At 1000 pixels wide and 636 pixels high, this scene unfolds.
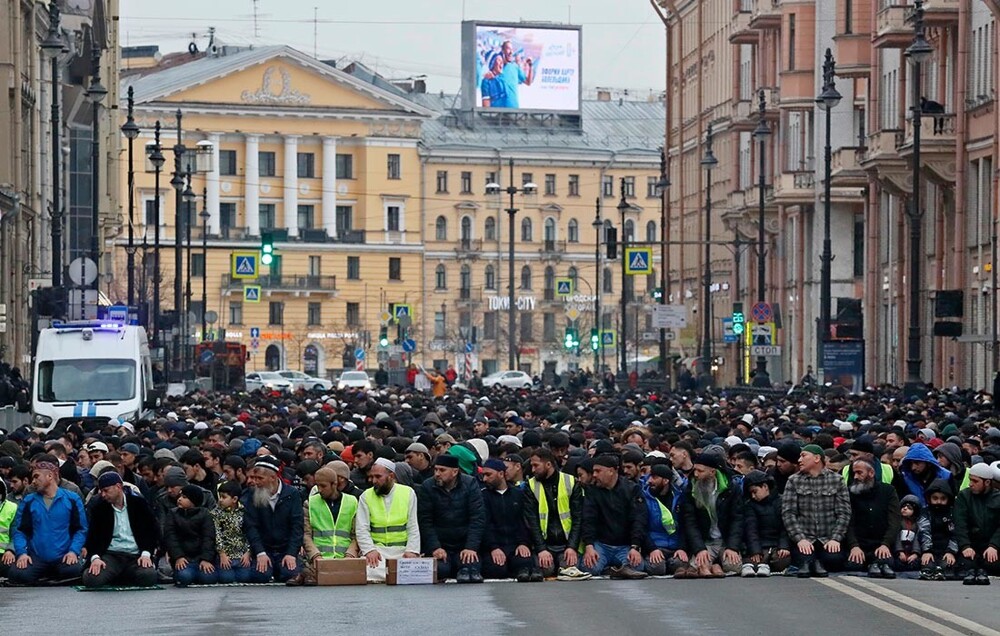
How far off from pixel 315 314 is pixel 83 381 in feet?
325

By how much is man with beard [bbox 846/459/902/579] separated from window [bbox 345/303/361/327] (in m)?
121

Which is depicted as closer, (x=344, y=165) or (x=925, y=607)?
(x=925, y=607)

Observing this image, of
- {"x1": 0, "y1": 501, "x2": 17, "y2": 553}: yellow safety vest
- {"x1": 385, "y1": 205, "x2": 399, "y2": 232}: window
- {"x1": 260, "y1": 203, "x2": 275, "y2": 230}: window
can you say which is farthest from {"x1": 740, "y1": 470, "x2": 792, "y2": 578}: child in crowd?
{"x1": 260, "y1": 203, "x2": 275, "y2": 230}: window

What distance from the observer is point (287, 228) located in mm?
141500

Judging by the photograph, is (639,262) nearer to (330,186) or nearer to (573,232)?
(330,186)

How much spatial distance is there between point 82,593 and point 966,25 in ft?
125

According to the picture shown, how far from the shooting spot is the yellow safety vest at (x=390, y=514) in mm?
20172

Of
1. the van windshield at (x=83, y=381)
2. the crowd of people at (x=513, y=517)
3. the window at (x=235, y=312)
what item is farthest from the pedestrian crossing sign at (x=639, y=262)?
the window at (x=235, y=312)

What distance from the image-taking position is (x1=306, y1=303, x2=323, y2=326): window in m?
140

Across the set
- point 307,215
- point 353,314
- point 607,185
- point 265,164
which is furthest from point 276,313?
point 607,185

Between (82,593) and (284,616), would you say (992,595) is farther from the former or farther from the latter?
(82,593)

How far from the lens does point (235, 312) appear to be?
5463 inches

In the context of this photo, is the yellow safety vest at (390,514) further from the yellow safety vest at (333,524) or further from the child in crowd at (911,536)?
the child in crowd at (911,536)

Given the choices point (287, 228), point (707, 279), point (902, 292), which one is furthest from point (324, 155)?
point (902, 292)
